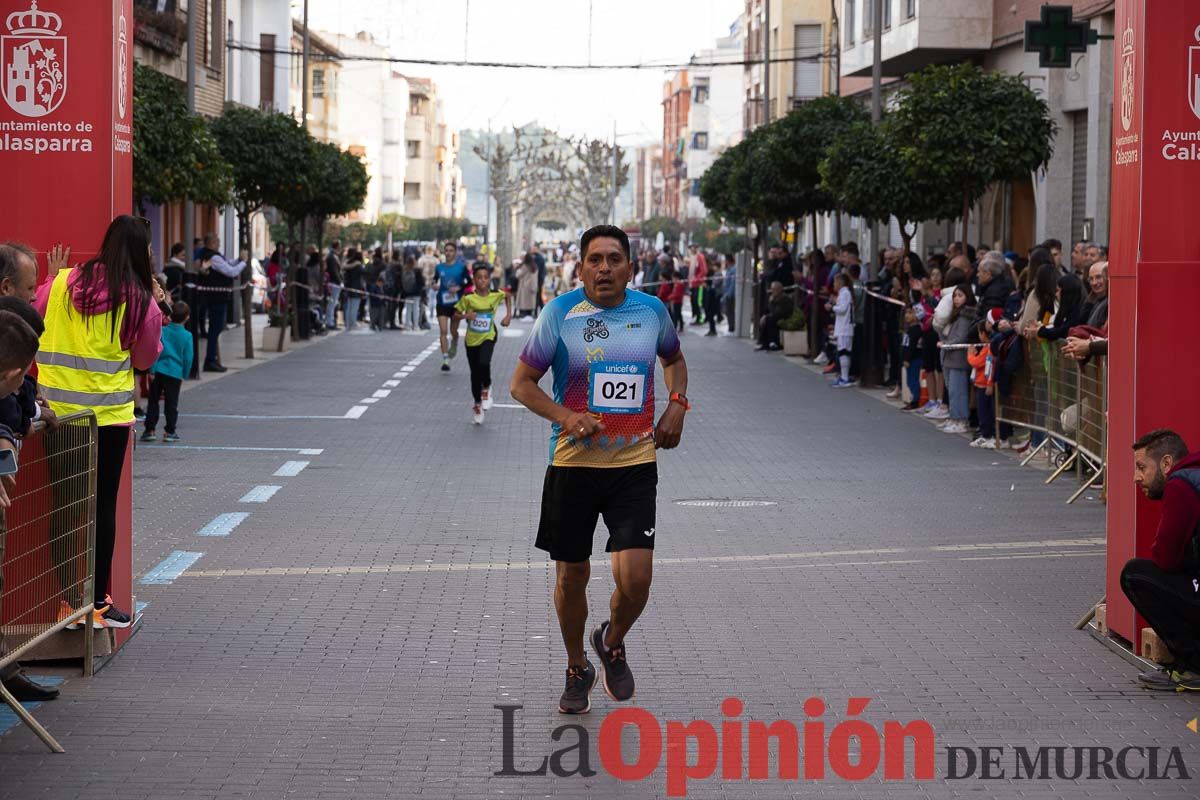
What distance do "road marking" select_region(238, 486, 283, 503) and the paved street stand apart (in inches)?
5.0

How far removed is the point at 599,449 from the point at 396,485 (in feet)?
25.3

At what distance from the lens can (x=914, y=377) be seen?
2264 cm

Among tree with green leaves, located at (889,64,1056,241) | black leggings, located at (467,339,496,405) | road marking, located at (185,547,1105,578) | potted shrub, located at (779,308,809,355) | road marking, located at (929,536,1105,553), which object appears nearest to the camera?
road marking, located at (185,547,1105,578)

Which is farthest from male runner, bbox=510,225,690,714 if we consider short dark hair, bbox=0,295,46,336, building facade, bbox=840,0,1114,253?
building facade, bbox=840,0,1114,253

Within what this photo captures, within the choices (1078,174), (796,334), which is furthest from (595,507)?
(796,334)

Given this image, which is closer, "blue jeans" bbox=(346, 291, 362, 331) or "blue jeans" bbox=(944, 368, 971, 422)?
"blue jeans" bbox=(944, 368, 971, 422)

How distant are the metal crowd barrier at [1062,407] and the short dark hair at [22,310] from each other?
8.05 m

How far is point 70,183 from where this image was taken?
→ 828 cm

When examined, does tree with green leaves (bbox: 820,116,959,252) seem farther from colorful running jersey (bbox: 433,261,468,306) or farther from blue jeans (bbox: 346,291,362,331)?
blue jeans (bbox: 346,291,362,331)

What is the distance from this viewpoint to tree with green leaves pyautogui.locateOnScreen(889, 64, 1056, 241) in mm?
24547

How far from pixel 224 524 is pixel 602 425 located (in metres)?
5.77

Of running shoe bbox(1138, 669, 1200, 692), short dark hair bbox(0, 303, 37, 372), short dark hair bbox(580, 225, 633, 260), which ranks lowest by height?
running shoe bbox(1138, 669, 1200, 692)

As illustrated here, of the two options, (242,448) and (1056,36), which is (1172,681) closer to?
(242,448)

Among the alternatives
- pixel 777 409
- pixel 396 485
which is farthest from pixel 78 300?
pixel 777 409
